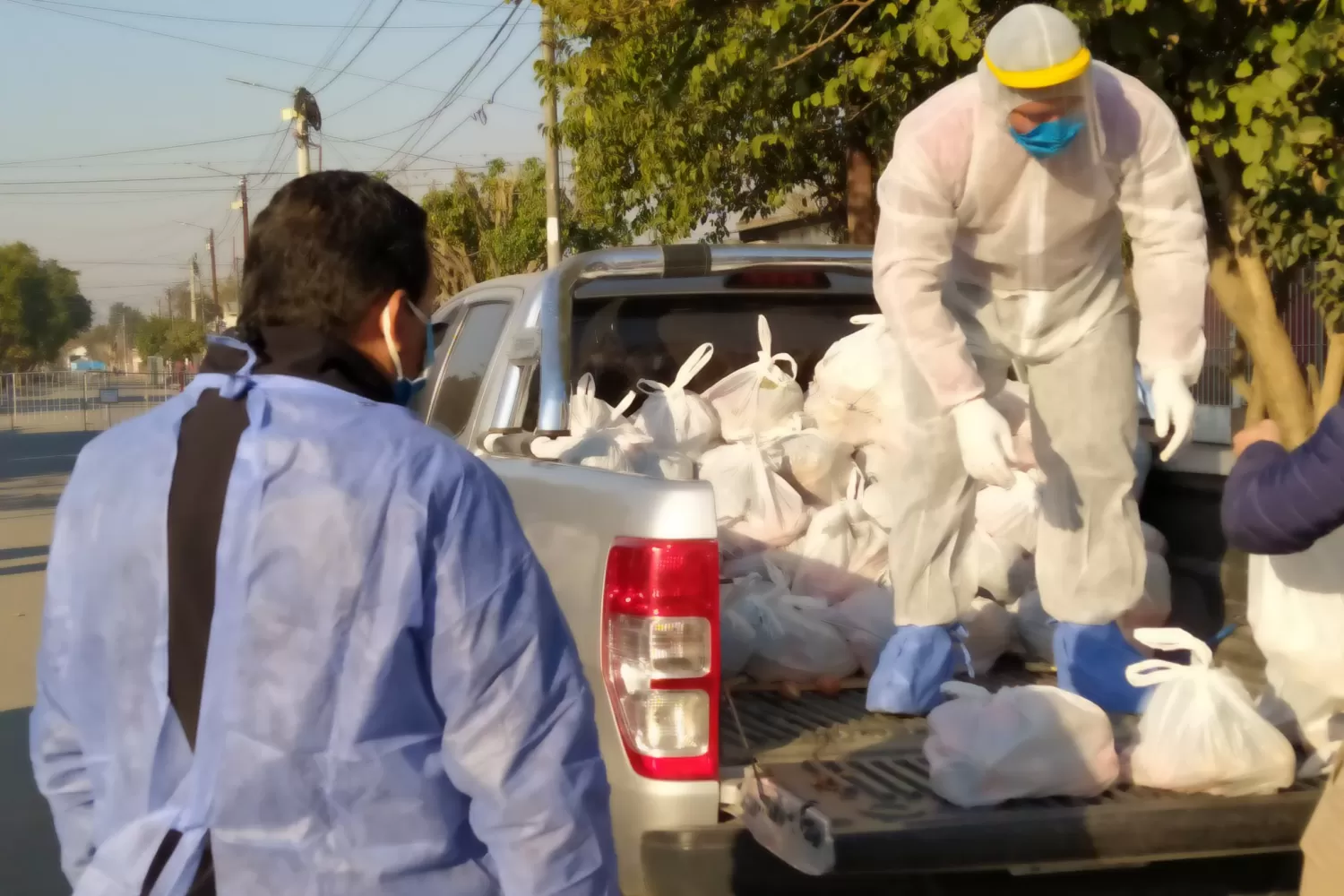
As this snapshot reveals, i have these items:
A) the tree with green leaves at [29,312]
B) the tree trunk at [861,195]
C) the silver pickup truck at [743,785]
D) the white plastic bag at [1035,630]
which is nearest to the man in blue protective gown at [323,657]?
the silver pickup truck at [743,785]

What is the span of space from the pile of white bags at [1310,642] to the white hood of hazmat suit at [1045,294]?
491 millimetres

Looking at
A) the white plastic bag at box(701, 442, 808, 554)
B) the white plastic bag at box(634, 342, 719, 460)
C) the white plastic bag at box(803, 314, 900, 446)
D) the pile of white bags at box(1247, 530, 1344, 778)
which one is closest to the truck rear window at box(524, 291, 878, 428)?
the white plastic bag at box(634, 342, 719, 460)

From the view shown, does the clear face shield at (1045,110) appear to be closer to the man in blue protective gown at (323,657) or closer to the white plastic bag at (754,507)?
the white plastic bag at (754,507)

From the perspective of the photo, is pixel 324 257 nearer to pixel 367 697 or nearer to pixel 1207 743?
pixel 367 697

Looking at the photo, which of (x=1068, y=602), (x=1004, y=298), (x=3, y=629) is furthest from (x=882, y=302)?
(x=3, y=629)

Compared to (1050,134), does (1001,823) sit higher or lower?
lower

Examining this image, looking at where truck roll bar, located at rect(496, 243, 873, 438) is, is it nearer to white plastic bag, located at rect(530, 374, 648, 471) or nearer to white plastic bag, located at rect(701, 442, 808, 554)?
white plastic bag, located at rect(530, 374, 648, 471)

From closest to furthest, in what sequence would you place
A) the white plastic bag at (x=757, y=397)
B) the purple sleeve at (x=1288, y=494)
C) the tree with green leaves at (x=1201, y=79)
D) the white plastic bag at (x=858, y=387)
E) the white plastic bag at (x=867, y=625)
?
the purple sleeve at (x=1288, y=494)
the white plastic bag at (x=867, y=625)
the white plastic bag at (x=858, y=387)
the white plastic bag at (x=757, y=397)
the tree with green leaves at (x=1201, y=79)

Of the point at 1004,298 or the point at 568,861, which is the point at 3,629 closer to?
the point at 1004,298

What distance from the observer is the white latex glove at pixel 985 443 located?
3.38 m

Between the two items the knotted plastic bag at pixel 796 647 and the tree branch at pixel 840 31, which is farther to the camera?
the tree branch at pixel 840 31

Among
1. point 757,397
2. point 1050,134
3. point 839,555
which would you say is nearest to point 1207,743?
point 1050,134

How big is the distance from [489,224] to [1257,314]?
28170 millimetres

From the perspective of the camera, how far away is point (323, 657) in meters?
1.69
